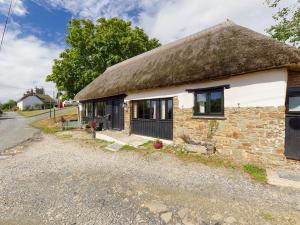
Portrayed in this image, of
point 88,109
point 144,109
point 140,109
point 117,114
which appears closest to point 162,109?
point 144,109

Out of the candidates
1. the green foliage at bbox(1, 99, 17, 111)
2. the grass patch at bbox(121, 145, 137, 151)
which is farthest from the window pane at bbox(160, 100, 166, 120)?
the green foliage at bbox(1, 99, 17, 111)

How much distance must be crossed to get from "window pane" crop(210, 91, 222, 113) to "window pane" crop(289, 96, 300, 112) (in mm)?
2482

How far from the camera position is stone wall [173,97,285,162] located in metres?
6.93

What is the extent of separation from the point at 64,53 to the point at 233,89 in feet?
82.0

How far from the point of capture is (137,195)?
524 centimetres

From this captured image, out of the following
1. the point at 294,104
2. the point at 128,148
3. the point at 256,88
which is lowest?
the point at 128,148

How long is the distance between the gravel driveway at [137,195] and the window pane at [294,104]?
3.08m

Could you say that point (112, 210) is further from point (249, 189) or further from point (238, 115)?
point (238, 115)

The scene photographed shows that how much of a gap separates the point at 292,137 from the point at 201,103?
3.75 metres

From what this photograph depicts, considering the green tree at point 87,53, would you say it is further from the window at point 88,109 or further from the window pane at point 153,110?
the window pane at point 153,110

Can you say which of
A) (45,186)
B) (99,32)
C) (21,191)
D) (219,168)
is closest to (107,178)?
(45,186)

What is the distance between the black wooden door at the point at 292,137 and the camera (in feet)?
22.2

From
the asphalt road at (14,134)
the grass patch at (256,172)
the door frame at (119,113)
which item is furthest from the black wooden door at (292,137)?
the asphalt road at (14,134)

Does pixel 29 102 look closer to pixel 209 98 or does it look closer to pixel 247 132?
pixel 209 98
